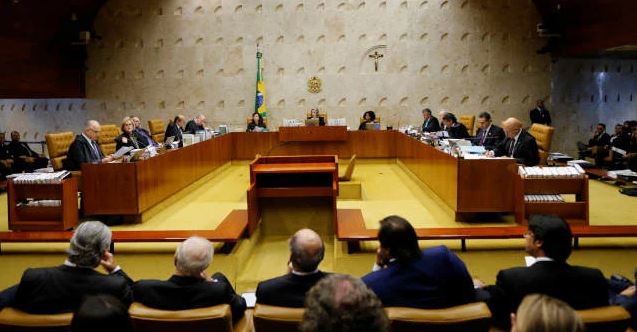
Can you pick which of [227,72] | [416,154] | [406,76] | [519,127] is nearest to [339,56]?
[406,76]

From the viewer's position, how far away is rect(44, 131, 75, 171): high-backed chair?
7.11m

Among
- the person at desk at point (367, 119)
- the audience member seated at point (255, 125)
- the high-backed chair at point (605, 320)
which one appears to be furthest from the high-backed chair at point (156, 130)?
the high-backed chair at point (605, 320)

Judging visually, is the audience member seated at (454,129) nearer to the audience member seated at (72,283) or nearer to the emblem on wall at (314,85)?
the emblem on wall at (314,85)

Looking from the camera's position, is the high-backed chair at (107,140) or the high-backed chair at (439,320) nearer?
the high-backed chair at (439,320)

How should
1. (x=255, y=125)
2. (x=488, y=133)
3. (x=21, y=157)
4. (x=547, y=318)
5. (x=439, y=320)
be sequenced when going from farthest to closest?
(x=255, y=125) < (x=21, y=157) < (x=488, y=133) < (x=439, y=320) < (x=547, y=318)

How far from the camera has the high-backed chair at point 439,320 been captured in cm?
231

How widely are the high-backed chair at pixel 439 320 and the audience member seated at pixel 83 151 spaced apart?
5.02m

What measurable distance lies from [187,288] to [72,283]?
512 mm

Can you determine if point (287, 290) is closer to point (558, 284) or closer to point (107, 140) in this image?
point (558, 284)

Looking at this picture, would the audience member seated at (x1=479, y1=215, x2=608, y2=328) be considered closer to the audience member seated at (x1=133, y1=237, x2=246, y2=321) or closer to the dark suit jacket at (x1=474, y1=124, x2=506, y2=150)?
the audience member seated at (x1=133, y1=237, x2=246, y2=321)

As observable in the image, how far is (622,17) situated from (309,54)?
6.24 meters

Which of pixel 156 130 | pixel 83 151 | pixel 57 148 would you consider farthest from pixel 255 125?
pixel 83 151

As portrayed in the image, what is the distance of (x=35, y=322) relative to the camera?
2.47m

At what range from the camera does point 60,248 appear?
532 centimetres
